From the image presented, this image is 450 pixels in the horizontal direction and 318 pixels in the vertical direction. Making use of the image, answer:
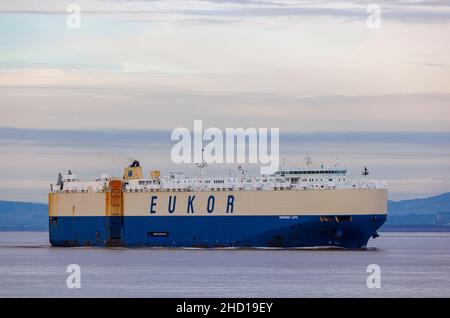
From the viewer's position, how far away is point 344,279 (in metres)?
60.8

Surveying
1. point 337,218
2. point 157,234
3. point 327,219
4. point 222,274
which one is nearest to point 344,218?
point 337,218

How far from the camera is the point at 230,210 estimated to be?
261 feet

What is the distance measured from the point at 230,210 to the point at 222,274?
16.7 metres

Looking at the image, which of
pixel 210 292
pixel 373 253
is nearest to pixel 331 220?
pixel 373 253

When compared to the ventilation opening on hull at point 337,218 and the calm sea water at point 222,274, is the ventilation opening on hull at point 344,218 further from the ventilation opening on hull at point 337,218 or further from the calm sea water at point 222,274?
the calm sea water at point 222,274

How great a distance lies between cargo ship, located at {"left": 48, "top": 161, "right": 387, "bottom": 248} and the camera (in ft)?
251

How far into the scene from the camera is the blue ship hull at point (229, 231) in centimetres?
7694

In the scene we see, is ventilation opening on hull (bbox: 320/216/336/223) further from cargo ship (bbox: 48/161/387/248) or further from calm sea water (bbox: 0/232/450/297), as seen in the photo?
calm sea water (bbox: 0/232/450/297)

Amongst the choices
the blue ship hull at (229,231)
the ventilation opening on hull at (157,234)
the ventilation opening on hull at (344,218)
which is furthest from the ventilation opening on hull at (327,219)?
the ventilation opening on hull at (157,234)

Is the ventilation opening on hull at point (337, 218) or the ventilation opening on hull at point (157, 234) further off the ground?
the ventilation opening on hull at point (337, 218)

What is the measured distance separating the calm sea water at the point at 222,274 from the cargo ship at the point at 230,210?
0.98m
